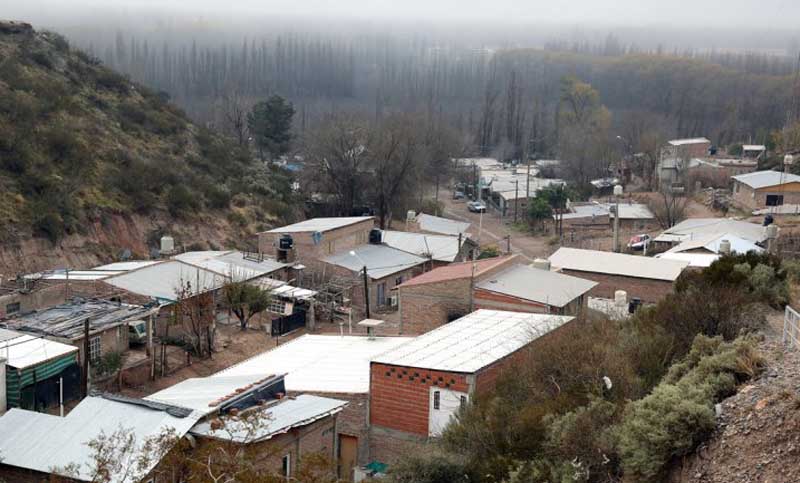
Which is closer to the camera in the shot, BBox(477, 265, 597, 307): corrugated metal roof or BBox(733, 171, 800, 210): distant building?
BBox(477, 265, 597, 307): corrugated metal roof

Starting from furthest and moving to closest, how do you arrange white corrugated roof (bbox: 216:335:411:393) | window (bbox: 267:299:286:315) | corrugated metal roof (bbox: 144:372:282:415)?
window (bbox: 267:299:286:315)
white corrugated roof (bbox: 216:335:411:393)
corrugated metal roof (bbox: 144:372:282:415)

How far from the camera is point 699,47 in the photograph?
123m

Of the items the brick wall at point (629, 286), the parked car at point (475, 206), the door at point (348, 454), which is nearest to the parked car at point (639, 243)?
the brick wall at point (629, 286)

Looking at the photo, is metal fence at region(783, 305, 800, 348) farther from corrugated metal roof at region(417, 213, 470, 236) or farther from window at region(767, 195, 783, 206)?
window at region(767, 195, 783, 206)

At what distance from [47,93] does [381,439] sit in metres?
27.4

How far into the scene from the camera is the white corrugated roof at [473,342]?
14562mm

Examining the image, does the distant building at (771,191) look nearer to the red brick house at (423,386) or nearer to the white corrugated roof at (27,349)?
the red brick house at (423,386)

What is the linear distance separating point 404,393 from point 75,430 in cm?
481

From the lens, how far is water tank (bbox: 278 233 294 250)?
91.6 feet

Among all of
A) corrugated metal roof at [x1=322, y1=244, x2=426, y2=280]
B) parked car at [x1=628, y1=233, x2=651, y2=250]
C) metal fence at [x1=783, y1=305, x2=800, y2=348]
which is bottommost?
parked car at [x1=628, y1=233, x2=651, y2=250]

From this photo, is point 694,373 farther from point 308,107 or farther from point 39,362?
point 308,107

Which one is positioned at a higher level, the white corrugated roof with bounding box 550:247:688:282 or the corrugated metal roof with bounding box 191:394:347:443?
the corrugated metal roof with bounding box 191:394:347:443

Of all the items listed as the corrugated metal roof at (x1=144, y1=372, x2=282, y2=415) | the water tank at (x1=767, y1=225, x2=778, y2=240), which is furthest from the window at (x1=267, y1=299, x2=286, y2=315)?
the water tank at (x1=767, y1=225, x2=778, y2=240)

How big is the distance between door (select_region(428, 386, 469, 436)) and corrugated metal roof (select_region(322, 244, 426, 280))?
13034mm
